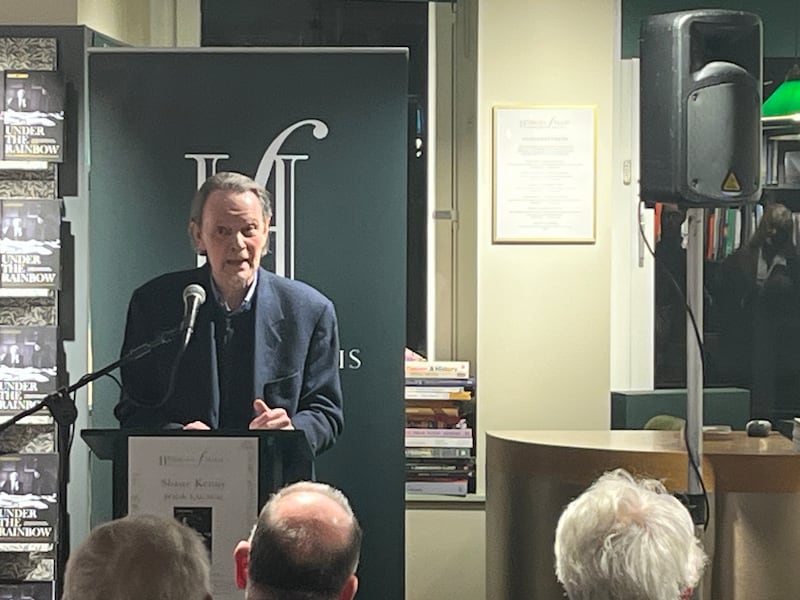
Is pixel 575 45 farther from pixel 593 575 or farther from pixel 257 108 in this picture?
pixel 593 575

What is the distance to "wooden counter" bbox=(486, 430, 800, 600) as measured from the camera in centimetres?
374

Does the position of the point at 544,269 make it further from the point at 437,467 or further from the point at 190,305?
the point at 190,305

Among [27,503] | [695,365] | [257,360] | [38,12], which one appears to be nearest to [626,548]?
[695,365]

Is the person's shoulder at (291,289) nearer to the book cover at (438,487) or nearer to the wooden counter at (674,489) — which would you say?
the wooden counter at (674,489)

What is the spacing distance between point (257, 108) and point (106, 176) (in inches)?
20.5

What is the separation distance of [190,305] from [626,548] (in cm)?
179

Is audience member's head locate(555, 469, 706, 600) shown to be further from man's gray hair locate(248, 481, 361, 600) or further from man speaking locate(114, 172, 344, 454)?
man speaking locate(114, 172, 344, 454)

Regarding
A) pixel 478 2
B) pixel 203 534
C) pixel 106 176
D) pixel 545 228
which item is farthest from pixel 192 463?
pixel 478 2

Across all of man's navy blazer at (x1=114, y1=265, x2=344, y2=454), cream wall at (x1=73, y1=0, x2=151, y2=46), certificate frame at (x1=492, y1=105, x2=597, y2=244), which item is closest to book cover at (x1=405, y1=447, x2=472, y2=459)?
certificate frame at (x1=492, y1=105, x2=597, y2=244)

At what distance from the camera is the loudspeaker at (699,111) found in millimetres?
3564

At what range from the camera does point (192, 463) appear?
354cm

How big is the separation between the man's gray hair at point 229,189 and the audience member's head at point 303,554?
1.78m

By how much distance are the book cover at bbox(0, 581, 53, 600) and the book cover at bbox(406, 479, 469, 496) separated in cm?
156

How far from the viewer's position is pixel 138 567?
6.83ft
